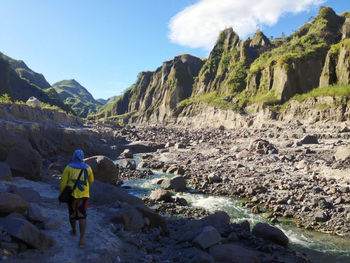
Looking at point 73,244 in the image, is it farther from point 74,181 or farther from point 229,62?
point 229,62

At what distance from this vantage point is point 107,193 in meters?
10.7

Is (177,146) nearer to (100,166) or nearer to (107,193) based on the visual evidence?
(100,166)

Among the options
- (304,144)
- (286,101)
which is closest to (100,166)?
(304,144)

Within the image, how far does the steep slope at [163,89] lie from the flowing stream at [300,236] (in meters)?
71.2

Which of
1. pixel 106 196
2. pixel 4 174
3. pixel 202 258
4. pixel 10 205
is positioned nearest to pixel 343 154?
pixel 202 258

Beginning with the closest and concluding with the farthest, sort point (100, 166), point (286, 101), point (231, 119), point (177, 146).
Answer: point (100, 166) < point (177, 146) < point (286, 101) < point (231, 119)

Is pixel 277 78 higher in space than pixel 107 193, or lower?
higher

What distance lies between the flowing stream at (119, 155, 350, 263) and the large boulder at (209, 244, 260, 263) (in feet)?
9.76

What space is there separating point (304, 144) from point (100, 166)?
1834cm

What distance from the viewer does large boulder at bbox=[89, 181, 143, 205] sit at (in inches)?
409

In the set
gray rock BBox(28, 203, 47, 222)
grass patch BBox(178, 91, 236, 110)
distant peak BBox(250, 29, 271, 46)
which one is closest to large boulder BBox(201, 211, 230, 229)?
gray rock BBox(28, 203, 47, 222)

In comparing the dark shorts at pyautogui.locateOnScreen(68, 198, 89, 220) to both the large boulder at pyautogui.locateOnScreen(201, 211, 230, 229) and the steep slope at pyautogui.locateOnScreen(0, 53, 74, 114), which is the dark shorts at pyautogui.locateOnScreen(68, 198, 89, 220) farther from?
the steep slope at pyautogui.locateOnScreen(0, 53, 74, 114)

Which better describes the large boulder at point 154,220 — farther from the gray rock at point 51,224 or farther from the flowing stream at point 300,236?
the flowing stream at point 300,236

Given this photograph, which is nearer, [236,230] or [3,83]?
[236,230]
